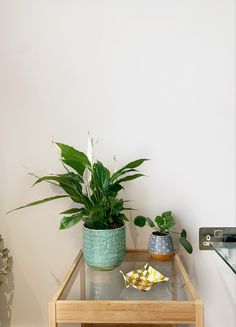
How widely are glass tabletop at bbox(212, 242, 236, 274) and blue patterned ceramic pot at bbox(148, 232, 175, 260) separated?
0.18 m

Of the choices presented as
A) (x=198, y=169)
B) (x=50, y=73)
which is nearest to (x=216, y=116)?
(x=198, y=169)

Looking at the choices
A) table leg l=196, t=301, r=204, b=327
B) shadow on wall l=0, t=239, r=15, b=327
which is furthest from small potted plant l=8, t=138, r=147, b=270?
shadow on wall l=0, t=239, r=15, b=327

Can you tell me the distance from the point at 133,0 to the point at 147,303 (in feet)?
3.60

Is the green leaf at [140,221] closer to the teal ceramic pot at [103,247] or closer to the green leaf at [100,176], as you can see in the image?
the teal ceramic pot at [103,247]

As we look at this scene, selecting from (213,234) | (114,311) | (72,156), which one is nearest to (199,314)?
(114,311)

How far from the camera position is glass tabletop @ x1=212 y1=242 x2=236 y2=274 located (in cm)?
102

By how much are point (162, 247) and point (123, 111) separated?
1.80ft

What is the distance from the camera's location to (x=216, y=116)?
1.19 metres

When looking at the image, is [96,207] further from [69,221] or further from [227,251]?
[227,251]

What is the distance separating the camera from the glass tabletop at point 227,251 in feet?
3.35

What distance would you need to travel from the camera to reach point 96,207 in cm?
96

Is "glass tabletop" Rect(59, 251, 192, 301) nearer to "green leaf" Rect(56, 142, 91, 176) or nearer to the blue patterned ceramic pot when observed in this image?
the blue patterned ceramic pot

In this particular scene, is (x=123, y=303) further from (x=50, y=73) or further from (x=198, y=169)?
(x=50, y=73)

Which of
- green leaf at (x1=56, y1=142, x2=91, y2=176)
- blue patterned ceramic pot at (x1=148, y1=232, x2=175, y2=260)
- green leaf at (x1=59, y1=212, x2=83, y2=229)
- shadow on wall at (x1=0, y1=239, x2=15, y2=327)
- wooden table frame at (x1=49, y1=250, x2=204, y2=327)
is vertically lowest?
shadow on wall at (x1=0, y1=239, x2=15, y2=327)
